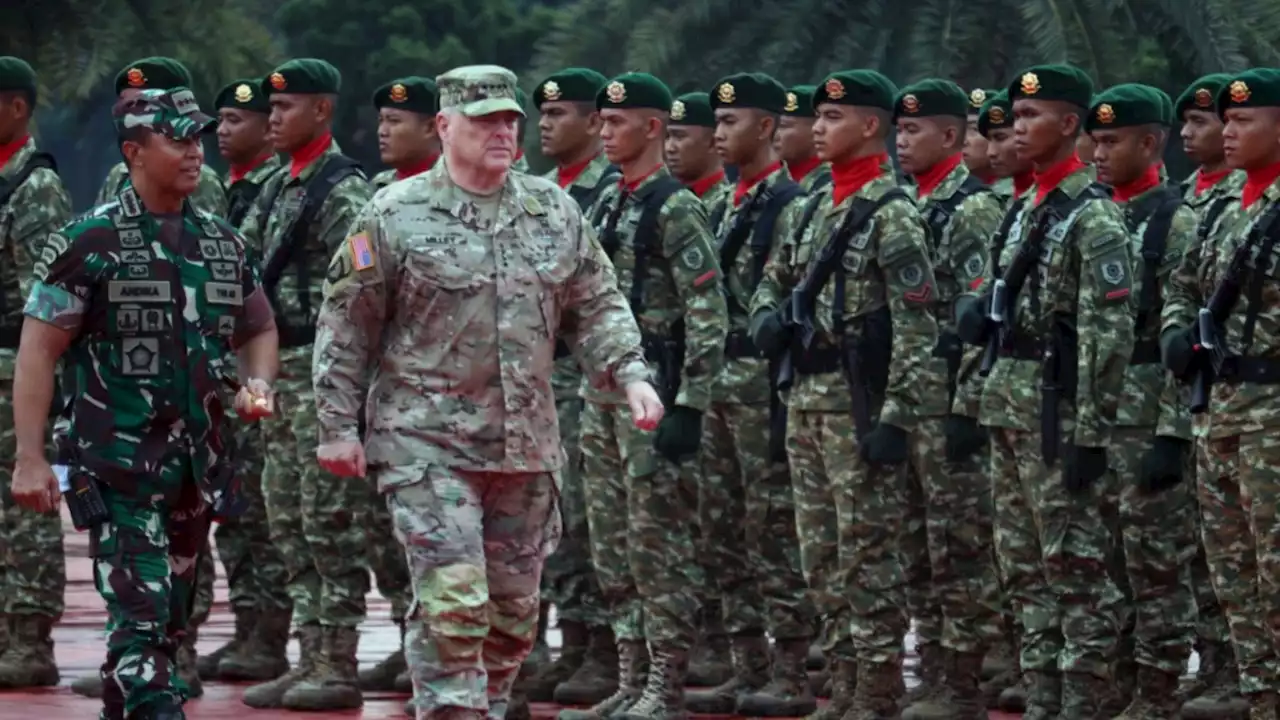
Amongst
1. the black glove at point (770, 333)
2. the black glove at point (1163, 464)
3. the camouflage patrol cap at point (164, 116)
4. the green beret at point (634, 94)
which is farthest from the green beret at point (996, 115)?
the camouflage patrol cap at point (164, 116)

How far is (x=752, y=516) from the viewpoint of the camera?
12.3 meters

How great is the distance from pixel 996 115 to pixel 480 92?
13.7 feet

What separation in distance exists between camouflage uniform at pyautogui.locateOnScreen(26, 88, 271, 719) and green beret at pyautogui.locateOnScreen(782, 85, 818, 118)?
3.66 meters

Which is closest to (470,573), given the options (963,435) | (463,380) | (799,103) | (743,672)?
(463,380)

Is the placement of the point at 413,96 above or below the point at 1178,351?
above

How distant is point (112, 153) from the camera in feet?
116

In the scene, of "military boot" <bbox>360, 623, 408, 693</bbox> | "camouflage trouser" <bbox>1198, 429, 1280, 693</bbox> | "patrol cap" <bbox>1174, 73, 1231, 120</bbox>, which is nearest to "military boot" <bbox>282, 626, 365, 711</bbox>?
"military boot" <bbox>360, 623, 408, 693</bbox>

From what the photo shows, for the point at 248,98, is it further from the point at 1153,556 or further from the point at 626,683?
the point at 1153,556

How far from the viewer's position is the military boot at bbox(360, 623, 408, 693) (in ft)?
41.0

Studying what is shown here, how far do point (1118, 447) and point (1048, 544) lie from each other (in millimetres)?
492

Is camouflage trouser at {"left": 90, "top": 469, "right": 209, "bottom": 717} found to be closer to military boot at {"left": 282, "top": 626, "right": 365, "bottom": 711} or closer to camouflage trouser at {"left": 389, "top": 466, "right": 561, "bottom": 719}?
camouflage trouser at {"left": 389, "top": 466, "right": 561, "bottom": 719}

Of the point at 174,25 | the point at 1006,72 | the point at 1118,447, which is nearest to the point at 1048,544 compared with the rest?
the point at 1118,447

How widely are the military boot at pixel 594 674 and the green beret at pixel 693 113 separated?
2.19 metres

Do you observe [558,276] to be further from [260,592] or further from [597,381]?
[260,592]
